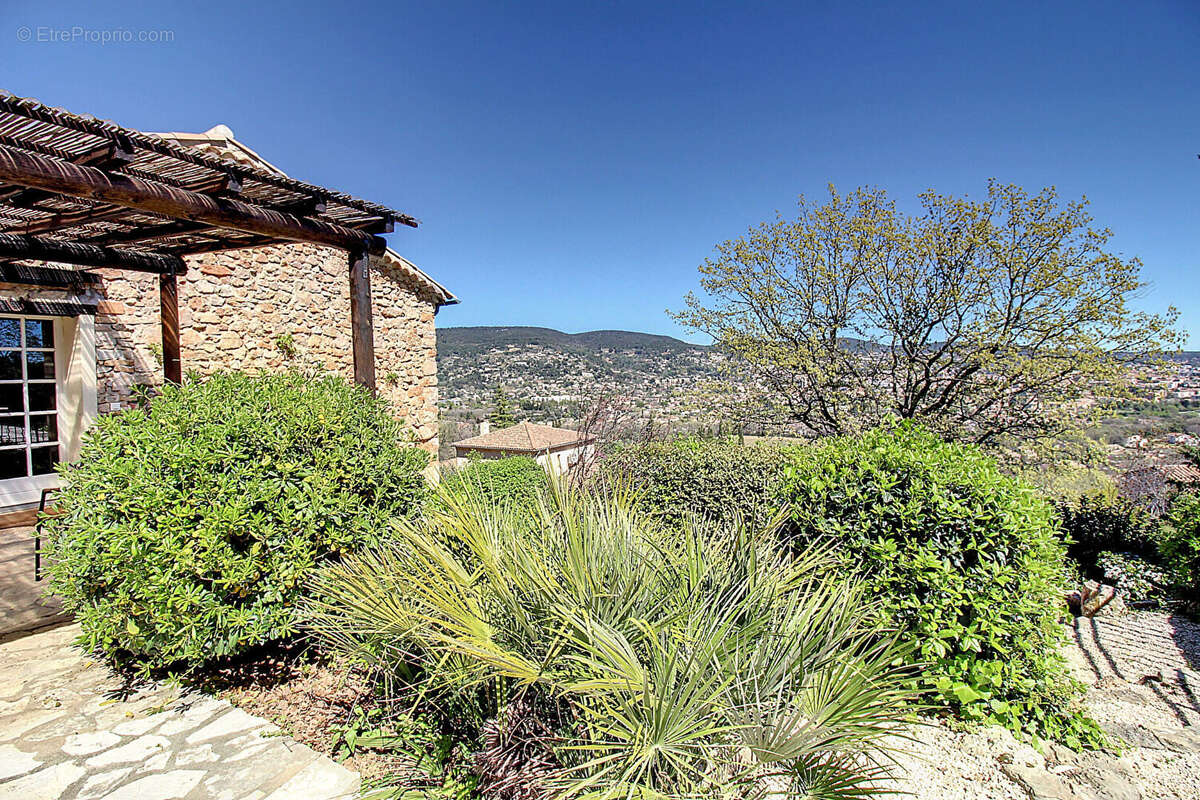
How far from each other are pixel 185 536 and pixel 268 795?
1251mm

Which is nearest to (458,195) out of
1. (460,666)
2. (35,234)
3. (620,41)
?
(620,41)

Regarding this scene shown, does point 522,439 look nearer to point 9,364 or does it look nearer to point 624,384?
point 624,384

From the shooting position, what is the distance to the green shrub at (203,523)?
8.58ft

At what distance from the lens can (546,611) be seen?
212 cm

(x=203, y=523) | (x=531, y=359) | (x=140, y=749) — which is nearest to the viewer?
(x=140, y=749)

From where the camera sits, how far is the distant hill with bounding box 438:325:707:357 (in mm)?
29641

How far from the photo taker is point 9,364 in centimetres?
569

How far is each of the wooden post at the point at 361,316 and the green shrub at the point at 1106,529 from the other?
846 centimetres

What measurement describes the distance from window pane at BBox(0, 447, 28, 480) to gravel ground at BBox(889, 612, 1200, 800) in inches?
320

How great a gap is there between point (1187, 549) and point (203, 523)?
8.58 metres

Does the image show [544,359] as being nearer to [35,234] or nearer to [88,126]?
[35,234]

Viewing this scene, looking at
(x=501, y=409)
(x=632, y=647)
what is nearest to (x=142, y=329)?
(x=632, y=647)

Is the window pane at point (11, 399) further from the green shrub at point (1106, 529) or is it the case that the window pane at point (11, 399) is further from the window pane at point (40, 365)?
the green shrub at point (1106, 529)

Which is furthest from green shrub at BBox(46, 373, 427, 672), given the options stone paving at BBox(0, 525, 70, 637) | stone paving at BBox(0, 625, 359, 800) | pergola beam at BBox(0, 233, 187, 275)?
pergola beam at BBox(0, 233, 187, 275)
